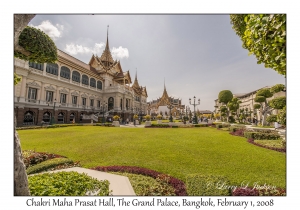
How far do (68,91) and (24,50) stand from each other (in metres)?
28.3

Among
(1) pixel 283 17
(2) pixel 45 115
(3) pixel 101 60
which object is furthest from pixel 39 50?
(3) pixel 101 60

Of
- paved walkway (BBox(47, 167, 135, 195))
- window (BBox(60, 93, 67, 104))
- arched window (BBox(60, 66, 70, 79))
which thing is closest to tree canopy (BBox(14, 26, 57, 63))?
paved walkway (BBox(47, 167, 135, 195))

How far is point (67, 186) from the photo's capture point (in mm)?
2711

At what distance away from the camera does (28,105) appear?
781 inches

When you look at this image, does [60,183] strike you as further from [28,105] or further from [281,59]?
[28,105]

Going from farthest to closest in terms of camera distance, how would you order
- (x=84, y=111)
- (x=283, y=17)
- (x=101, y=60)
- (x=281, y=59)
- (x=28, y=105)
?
(x=101, y=60), (x=84, y=111), (x=28, y=105), (x=281, y=59), (x=283, y=17)

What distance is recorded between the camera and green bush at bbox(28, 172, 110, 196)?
2.53 meters

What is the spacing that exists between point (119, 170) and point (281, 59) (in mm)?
Result: 5220

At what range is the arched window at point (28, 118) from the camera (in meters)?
19.7

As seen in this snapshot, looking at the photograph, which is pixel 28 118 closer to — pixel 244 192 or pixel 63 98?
Answer: pixel 63 98

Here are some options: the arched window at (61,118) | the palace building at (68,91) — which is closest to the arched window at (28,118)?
the palace building at (68,91)

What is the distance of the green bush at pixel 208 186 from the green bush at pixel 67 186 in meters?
2.04

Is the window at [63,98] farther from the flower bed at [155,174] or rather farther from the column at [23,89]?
the flower bed at [155,174]

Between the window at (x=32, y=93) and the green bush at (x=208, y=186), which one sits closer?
the green bush at (x=208, y=186)
